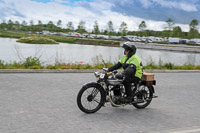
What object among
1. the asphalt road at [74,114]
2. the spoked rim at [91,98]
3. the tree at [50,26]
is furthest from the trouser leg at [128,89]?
the tree at [50,26]

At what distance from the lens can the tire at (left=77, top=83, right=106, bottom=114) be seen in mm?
6133

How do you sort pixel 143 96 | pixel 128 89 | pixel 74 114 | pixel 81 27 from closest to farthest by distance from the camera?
pixel 74 114 → pixel 128 89 → pixel 143 96 → pixel 81 27

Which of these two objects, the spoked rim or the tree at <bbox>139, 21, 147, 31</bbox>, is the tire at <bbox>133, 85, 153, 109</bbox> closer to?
the spoked rim

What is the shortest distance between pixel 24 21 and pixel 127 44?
162 metres

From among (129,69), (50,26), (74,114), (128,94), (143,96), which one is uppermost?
(50,26)

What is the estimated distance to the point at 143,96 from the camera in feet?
23.0

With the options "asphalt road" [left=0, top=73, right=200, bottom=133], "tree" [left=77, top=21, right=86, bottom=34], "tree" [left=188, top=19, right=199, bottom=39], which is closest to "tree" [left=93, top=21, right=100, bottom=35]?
"tree" [left=77, top=21, right=86, bottom=34]

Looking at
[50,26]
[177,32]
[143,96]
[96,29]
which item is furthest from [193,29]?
[143,96]

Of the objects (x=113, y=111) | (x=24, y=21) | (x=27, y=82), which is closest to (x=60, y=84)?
(x=27, y=82)

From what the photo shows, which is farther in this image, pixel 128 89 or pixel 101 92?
pixel 128 89

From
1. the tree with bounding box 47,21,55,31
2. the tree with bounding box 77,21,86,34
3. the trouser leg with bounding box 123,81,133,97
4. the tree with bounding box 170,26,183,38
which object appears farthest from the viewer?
the tree with bounding box 47,21,55,31

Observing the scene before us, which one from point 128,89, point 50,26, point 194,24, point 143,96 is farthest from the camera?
point 50,26

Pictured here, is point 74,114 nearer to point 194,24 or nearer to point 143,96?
point 143,96

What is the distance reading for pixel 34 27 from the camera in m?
141
